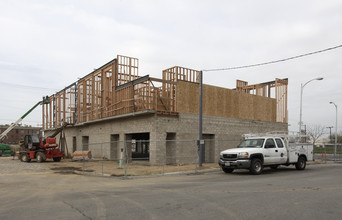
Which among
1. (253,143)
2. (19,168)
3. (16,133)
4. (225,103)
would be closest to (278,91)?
(225,103)

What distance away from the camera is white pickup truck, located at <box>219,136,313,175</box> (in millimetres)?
15367

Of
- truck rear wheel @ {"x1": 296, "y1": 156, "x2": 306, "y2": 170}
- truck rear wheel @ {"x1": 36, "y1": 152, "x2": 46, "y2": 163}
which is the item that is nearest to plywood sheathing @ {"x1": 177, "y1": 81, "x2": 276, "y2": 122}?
truck rear wheel @ {"x1": 296, "y1": 156, "x2": 306, "y2": 170}

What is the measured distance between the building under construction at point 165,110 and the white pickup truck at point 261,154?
142 inches

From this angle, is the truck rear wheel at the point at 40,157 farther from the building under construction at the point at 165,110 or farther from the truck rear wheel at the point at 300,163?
A: the truck rear wheel at the point at 300,163

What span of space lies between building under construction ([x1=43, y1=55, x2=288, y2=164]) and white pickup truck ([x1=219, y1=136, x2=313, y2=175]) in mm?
3612

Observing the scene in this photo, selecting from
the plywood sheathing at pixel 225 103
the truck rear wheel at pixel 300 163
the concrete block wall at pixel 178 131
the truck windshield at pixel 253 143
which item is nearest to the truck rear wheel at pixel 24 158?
the concrete block wall at pixel 178 131

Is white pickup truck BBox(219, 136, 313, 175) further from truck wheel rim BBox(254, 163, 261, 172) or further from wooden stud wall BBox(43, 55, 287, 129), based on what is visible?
wooden stud wall BBox(43, 55, 287, 129)

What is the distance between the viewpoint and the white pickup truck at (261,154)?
15367 millimetres

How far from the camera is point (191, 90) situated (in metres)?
23.7

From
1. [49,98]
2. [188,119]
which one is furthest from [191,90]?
[49,98]

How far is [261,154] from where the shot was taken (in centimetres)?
1577

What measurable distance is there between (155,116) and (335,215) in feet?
50.8

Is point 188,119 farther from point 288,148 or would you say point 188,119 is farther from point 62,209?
point 62,209

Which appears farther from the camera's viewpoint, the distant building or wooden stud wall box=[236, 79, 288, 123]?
the distant building
